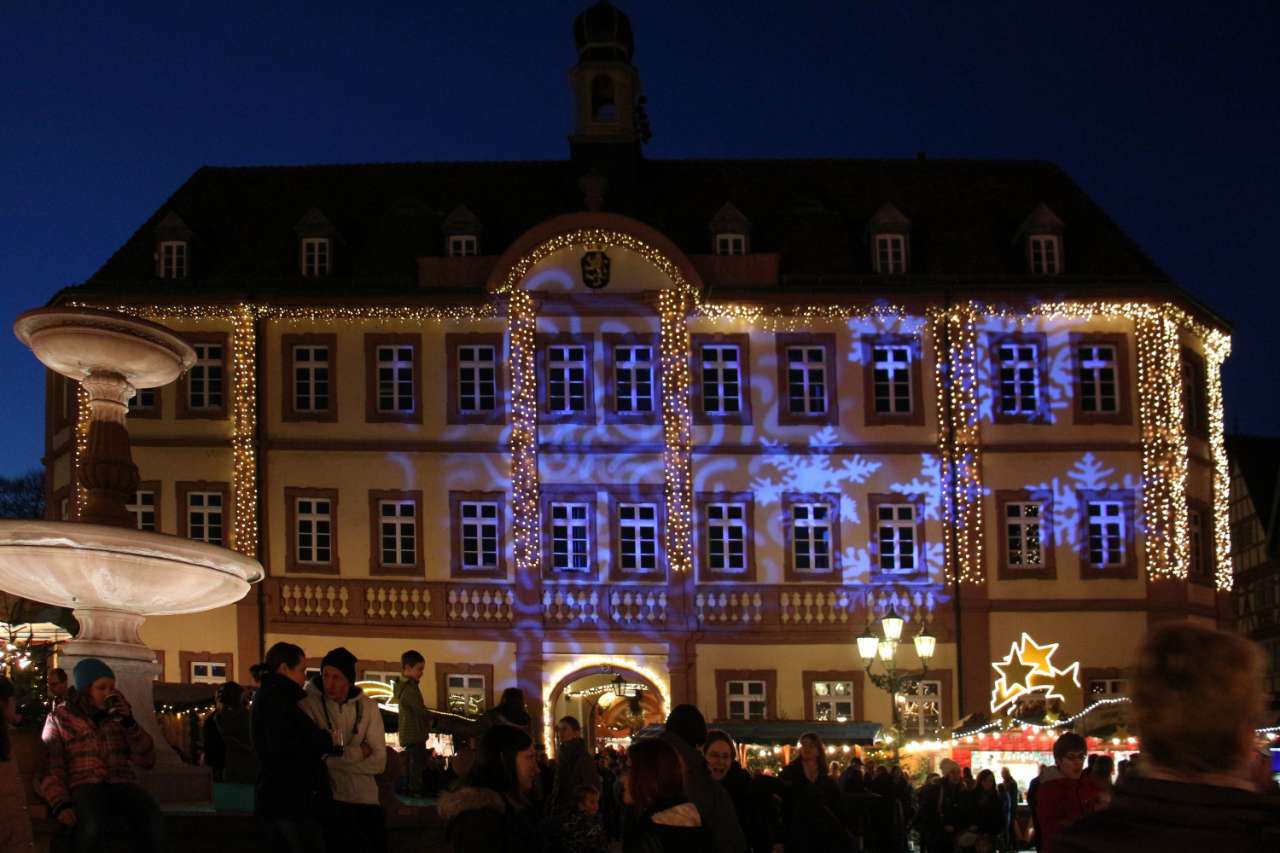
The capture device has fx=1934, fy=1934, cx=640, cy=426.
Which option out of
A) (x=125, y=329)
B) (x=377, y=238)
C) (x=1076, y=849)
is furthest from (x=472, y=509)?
(x=1076, y=849)

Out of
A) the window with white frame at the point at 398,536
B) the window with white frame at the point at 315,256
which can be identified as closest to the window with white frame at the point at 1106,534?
the window with white frame at the point at 398,536

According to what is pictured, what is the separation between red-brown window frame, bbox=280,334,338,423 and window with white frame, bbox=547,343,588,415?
418cm

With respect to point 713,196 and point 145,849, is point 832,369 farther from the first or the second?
point 145,849

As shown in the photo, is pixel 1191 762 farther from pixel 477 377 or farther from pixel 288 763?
pixel 477 377

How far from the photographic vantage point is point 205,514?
3716 cm

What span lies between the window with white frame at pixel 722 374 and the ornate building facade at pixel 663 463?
0.20 ft

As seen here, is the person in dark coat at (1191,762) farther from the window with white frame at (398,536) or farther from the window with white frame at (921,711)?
the window with white frame at (398,536)

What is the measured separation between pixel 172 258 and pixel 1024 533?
17.9 m

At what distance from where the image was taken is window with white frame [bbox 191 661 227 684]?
120ft

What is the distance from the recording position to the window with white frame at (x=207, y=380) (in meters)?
37.5

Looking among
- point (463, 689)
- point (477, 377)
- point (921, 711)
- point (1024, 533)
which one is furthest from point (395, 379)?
point (1024, 533)

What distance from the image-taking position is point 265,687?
10.1 meters

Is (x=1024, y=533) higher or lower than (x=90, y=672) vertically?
higher

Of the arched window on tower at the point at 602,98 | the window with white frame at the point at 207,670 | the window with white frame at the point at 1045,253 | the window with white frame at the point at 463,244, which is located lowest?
the window with white frame at the point at 207,670
